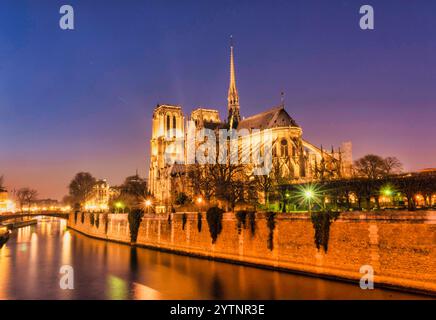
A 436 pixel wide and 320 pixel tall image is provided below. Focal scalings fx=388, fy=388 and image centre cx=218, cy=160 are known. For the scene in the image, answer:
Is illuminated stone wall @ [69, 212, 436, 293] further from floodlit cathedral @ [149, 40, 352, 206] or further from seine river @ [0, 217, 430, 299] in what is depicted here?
floodlit cathedral @ [149, 40, 352, 206]

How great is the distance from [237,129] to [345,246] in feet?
170

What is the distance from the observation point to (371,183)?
27109mm

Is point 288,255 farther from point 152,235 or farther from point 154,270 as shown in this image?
point 152,235

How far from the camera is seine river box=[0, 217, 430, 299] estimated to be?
18.5 meters

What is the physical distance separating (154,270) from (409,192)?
17.0 m

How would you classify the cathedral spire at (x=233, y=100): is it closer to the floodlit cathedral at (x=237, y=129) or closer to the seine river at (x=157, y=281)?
the floodlit cathedral at (x=237, y=129)

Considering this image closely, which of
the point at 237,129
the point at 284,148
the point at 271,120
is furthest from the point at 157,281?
the point at 237,129

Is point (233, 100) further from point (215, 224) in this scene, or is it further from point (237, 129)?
point (215, 224)

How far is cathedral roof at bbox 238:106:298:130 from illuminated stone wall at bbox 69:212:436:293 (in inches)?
1124

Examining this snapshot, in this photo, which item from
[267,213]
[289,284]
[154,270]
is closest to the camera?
[289,284]

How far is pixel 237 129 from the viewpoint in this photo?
70.3 metres

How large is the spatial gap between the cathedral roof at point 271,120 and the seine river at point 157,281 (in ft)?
97.9

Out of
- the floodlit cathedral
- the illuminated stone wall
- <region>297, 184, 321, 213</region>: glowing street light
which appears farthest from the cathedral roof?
the illuminated stone wall
